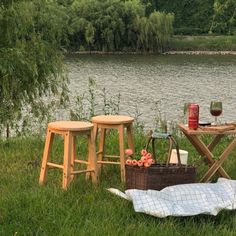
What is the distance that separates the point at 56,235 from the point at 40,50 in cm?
790

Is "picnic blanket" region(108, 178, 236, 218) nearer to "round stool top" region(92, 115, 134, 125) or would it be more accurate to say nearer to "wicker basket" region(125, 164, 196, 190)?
"wicker basket" region(125, 164, 196, 190)

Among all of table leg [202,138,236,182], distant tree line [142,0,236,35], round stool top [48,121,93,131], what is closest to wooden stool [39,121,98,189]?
round stool top [48,121,93,131]

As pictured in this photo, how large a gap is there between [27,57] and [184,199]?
742cm

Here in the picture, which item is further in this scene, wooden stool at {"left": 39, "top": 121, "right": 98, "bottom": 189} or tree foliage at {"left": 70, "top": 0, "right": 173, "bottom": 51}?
tree foliage at {"left": 70, "top": 0, "right": 173, "bottom": 51}

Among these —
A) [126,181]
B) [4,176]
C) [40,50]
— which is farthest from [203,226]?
[40,50]

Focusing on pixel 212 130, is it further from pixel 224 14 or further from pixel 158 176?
pixel 224 14

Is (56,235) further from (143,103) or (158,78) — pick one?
(158,78)

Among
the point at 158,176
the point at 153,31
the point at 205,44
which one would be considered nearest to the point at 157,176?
the point at 158,176

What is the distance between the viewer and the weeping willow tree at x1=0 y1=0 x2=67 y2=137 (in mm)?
10398

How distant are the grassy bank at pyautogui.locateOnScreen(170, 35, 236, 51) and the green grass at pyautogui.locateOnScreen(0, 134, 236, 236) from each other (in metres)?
66.1

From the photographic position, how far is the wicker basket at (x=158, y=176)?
426 centimetres

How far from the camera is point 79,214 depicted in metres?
3.96

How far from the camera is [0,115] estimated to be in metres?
9.95

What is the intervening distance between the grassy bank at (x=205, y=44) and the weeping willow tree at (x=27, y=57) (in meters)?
59.0
